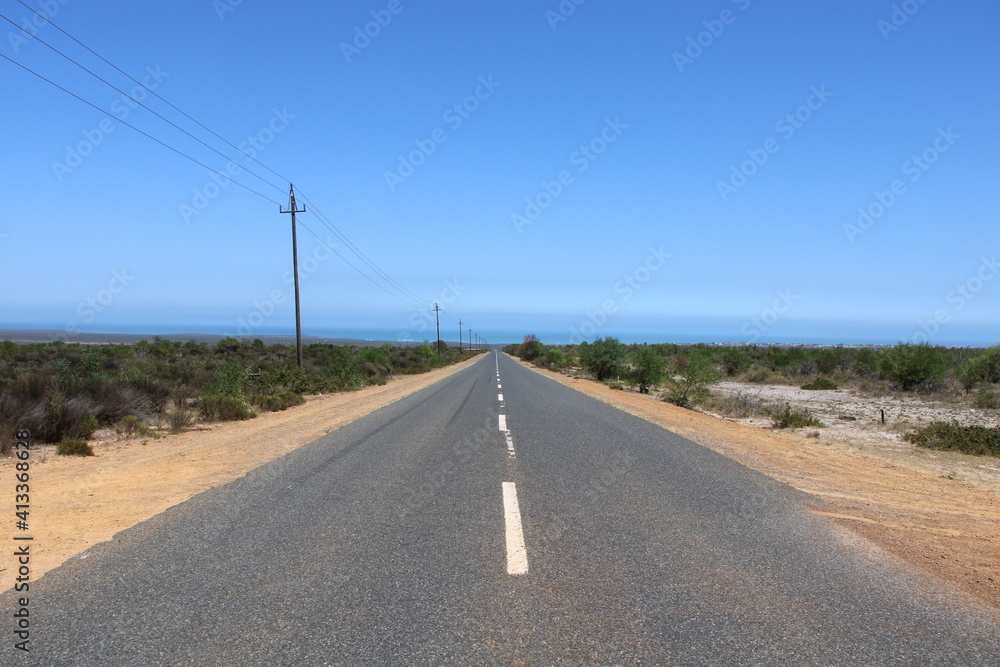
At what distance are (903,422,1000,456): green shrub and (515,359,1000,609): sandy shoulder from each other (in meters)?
2.44

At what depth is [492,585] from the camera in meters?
4.32

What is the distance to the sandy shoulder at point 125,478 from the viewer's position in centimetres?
556

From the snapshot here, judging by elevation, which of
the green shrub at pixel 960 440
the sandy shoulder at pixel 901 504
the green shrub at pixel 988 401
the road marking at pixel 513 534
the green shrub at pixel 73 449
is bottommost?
the green shrub at pixel 988 401

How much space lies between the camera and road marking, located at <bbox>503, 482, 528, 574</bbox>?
4.71 metres

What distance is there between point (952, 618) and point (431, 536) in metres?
3.88

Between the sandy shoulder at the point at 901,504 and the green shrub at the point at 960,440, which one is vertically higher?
the sandy shoulder at the point at 901,504

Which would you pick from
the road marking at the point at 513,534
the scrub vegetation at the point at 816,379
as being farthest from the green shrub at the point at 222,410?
the scrub vegetation at the point at 816,379

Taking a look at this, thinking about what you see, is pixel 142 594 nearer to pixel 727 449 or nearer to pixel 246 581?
pixel 246 581

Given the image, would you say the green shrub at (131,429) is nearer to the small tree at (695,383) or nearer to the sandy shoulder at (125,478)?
the sandy shoulder at (125,478)

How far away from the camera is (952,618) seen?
13.0 feet

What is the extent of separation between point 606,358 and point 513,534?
1659 inches

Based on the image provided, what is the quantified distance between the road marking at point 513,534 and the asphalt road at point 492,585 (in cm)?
3

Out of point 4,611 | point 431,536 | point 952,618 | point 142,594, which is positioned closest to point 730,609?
point 952,618

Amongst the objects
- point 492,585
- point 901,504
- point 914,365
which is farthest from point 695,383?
point 492,585
